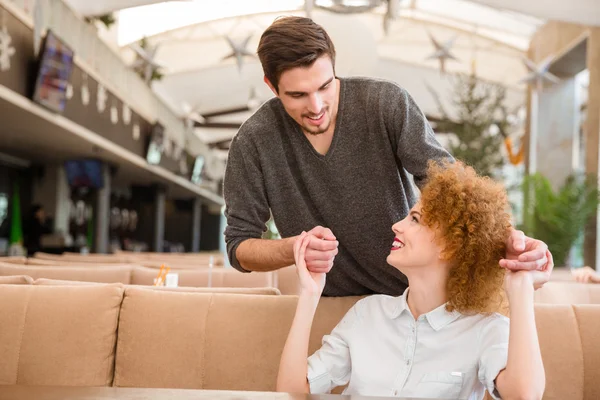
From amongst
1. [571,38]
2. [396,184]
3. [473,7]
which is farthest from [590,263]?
[473,7]

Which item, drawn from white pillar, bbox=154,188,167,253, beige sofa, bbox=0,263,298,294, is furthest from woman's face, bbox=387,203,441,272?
white pillar, bbox=154,188,167,253

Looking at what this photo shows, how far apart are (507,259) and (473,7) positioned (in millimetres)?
16429

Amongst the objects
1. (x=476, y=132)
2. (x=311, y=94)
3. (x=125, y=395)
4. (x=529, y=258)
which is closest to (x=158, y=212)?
(x=476, y=132)

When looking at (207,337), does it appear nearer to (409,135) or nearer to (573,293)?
(409,135)

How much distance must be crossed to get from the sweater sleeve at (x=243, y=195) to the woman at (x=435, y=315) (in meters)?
0.44

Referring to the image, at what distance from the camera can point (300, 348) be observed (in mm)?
1876

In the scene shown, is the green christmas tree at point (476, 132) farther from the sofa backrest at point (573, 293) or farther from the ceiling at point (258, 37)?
the sofa backrest at point (573, 293)

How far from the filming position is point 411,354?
1.86 metres

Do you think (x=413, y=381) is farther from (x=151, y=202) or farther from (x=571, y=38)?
(x=151, y=202)

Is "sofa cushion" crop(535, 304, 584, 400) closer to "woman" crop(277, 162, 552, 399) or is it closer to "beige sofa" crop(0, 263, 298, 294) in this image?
"woman" crop(277, 162, 552, 399)

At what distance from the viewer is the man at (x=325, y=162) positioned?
209cm

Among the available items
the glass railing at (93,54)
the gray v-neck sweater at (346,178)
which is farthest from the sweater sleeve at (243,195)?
the glass railing at (93,54)

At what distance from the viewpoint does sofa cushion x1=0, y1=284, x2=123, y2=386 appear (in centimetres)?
224

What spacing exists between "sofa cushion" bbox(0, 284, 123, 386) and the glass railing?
6728mm
